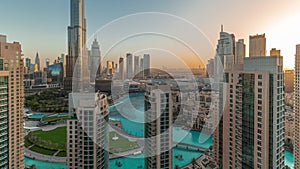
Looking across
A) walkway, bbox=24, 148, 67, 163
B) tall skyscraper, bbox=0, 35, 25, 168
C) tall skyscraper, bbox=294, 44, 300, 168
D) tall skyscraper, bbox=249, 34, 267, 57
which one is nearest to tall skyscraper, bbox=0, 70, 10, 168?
tall skyscraper, bbox=0, 35, 25, 168

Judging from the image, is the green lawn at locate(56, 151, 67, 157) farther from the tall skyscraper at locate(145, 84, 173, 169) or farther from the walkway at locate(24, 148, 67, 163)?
the tall skyscraper at locate(145, 84, 173, 169)

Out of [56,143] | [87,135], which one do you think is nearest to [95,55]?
[56,143]

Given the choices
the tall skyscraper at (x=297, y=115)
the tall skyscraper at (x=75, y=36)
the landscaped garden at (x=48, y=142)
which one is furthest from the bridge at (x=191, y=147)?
the tall skyscraper at (x=75, y=36)

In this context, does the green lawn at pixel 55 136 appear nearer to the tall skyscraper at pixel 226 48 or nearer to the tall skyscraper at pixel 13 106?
the tall skyscraper at pixel 13 106

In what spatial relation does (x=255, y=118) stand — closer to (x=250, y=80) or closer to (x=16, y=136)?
(x=250, y=80)

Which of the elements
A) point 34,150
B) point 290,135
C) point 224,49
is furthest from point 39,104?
point 290,135

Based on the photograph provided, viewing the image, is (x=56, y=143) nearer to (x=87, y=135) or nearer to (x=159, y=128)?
(x=87, y=135)
